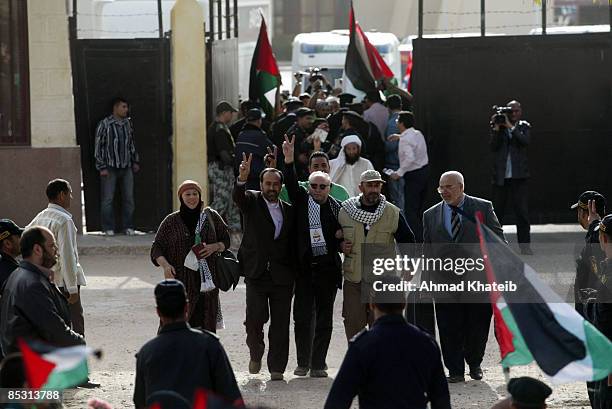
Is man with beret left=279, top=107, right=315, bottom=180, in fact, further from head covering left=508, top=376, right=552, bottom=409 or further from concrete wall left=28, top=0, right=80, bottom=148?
head covering left=508, top=376, right=552, bottom=409

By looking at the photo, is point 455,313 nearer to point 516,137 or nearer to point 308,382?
point 308,382

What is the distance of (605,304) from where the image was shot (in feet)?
27.8

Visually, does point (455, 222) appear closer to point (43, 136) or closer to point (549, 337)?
point (549, 337)

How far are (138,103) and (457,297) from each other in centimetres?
789

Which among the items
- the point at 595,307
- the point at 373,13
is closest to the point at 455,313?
the point at 595,307

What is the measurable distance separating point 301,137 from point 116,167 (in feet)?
8.27

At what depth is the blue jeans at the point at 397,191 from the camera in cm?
1624

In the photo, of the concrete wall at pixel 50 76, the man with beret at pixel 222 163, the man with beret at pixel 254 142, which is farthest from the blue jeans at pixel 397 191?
the concrete wall at pixel 50 76

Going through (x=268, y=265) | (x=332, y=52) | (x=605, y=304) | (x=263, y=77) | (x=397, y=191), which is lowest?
(x=397, y=191)

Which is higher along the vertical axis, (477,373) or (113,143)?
(113,143)

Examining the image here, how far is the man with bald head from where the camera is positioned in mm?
10516

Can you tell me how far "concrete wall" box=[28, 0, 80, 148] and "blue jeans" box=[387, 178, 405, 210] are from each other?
3941 mm

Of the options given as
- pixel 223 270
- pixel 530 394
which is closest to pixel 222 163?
pixel 223 270

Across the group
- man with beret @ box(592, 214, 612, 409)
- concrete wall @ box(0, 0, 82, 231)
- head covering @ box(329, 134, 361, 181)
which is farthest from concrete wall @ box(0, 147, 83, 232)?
man with beret @ box(592, 214, 612, 409)
